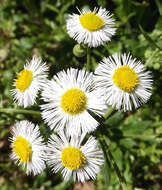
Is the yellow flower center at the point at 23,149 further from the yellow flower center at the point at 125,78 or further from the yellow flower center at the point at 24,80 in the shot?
the yellow flower center at the point at 125,78

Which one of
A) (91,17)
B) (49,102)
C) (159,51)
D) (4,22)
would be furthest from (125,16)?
(4,22)

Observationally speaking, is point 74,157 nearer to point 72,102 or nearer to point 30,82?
point 72,102

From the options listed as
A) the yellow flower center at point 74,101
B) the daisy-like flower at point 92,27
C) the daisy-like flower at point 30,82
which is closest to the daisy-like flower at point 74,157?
the yellow flower center at point 74,101

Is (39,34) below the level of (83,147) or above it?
above


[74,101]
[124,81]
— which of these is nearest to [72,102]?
[74,101]

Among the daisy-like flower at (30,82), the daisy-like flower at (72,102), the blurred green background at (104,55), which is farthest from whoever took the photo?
the blurred green background at (104,55)

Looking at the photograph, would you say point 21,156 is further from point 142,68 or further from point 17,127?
point 142,68
